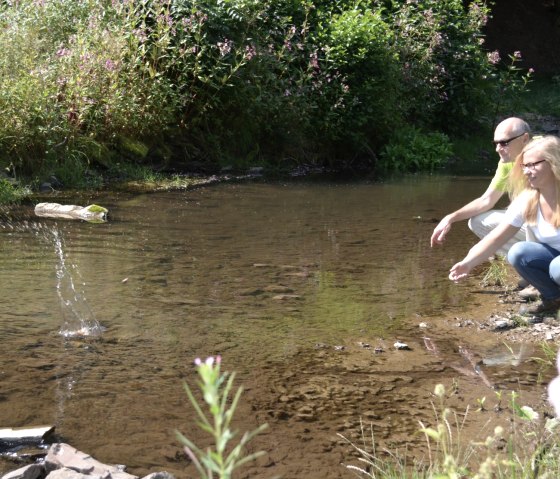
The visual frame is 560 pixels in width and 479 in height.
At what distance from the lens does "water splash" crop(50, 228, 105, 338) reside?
16.0ft

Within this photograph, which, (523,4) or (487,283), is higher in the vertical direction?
(523,4)

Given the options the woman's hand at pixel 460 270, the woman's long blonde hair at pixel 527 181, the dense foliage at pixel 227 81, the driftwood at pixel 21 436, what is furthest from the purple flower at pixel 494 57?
the driftwood at pixel 21 436

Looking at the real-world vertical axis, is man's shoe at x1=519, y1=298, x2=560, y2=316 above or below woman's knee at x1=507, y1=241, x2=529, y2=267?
below


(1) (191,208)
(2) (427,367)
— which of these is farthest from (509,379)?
(1) (191,208)

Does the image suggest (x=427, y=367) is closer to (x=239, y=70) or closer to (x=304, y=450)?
(x=304, y=450)

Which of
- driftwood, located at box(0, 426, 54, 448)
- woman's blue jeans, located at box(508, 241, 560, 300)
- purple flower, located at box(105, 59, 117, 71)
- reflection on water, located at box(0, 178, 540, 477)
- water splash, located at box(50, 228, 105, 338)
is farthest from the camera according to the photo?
purple flower, located at box(105, 59, 117, 71)

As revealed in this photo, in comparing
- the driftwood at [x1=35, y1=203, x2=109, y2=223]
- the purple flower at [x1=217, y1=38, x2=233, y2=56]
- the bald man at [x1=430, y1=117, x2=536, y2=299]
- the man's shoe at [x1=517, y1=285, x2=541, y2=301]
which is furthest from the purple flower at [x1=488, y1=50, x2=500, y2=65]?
the man's shoe at [x1=517, y1=285, x2=541, y2=301]

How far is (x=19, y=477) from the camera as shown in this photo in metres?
3.02

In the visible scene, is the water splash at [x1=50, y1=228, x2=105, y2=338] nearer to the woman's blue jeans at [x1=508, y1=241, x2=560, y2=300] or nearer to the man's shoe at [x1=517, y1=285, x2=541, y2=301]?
the woman's blue jeans at [x1=508, y1=241, x2=560, y2=300]

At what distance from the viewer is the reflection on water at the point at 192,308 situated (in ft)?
12.5

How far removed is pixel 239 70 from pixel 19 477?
9653mm

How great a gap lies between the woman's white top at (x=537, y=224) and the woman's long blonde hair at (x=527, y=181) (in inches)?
1.1

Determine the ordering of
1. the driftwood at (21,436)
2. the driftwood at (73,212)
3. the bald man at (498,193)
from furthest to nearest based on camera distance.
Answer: the driftwood at (73,212)
the bald man at (498,193)
the driftwood at (21,436)

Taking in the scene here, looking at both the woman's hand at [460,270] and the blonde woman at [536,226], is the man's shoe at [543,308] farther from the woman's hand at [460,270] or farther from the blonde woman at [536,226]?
the woman's hand at [460,270]
